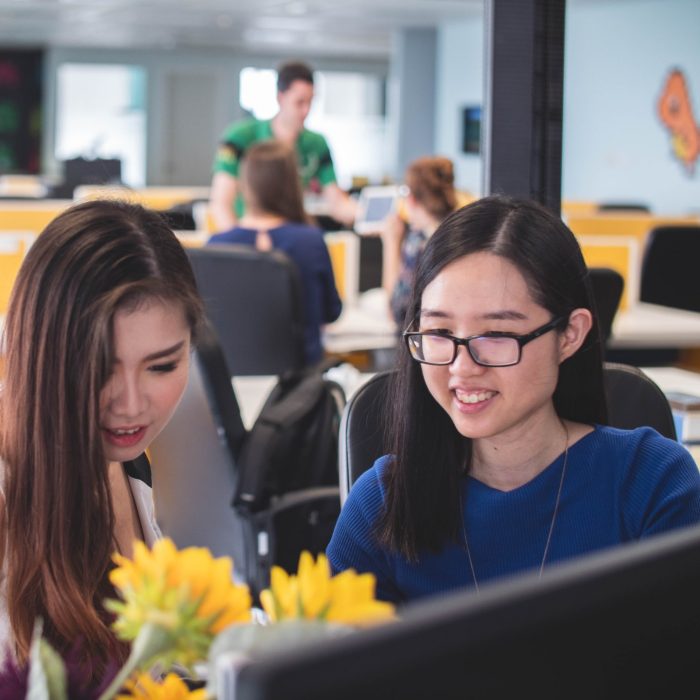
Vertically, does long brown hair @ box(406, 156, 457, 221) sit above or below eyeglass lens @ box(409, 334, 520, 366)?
above

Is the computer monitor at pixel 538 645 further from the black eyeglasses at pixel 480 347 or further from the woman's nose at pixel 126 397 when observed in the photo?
the black eyeglasses at pixel 480 347

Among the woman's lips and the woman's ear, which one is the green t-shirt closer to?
the woman's ear

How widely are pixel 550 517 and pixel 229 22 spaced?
13022 millimetres

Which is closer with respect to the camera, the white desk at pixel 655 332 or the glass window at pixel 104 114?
the white desk at pixel 655 332

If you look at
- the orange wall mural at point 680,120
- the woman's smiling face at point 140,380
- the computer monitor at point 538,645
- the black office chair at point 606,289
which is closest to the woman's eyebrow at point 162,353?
the woman's smiling face at point 140,380

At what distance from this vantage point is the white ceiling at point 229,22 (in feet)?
39.2

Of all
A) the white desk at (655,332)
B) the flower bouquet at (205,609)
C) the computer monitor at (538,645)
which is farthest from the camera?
the white desk at (655,332)

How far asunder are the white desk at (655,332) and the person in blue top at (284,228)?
0.96 m

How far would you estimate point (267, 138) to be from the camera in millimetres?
4391

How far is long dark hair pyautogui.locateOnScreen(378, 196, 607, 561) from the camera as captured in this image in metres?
1.32

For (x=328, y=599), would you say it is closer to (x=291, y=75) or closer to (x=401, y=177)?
(x=291, y=75)

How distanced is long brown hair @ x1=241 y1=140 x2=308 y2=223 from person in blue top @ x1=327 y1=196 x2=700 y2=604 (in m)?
2.31

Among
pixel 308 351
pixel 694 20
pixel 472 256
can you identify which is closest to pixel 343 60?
pixel 694 20

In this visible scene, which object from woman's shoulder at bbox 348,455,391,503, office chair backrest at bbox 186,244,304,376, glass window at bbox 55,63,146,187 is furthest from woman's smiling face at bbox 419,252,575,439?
glass window at bbox 55,63,146,187
